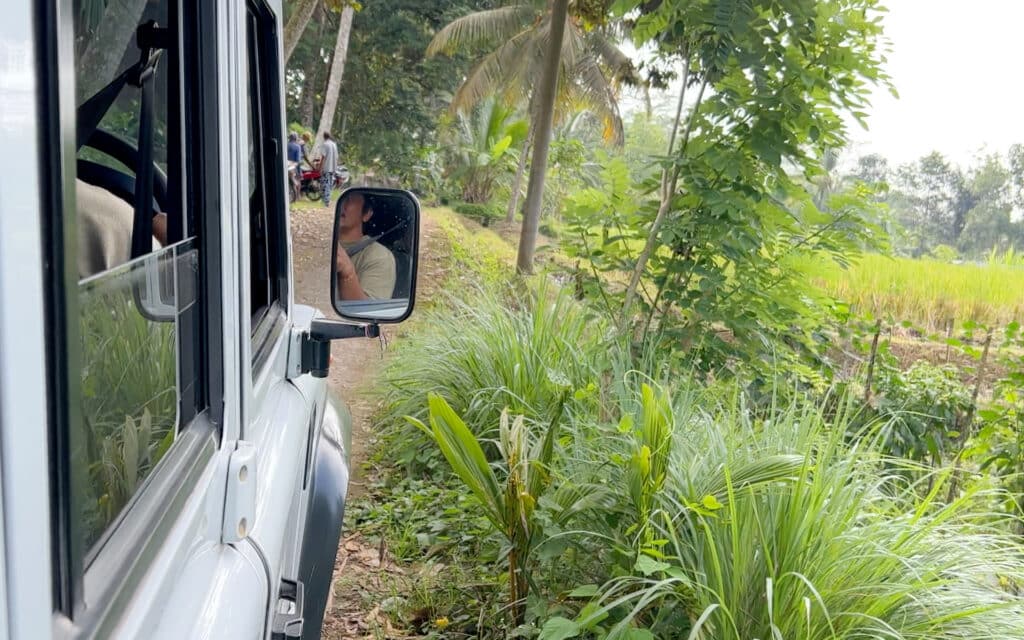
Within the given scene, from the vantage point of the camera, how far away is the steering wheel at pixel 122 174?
1212mm

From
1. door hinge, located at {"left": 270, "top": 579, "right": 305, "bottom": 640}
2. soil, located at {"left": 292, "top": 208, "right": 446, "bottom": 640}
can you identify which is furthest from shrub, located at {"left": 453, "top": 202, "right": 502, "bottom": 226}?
door hinge, located at {"left": 270, "top": 579, "right": 305, "bottom": 640}

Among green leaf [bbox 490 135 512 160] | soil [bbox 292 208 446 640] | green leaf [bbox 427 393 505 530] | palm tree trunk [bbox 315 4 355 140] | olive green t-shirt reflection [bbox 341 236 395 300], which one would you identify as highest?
palm tree trunk [bbox 315 4 355 140]

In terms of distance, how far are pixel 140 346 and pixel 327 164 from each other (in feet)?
53.1

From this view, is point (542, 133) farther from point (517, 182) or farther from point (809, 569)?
point (517, 182)

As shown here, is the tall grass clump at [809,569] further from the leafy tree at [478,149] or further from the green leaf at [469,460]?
the leafy tree at [478,149]

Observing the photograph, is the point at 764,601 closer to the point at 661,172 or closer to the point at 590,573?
the point at 590,573

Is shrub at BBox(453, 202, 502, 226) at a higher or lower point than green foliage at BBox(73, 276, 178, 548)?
lower

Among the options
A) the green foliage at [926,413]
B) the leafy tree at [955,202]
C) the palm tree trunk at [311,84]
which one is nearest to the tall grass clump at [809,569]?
the green foliage at [926,413]

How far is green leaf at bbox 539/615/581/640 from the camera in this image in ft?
8.13

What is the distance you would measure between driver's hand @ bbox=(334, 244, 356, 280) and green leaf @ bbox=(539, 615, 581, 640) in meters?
1.29

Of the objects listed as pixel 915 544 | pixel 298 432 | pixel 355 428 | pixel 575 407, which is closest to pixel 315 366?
pixel 298 432

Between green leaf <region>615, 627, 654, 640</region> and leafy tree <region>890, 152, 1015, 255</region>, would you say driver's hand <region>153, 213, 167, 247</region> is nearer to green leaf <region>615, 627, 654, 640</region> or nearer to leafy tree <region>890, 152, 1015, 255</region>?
Answer: green leaf <region>615, 627, 654, 640</region>

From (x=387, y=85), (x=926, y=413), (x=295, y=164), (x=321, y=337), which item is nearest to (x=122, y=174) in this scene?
(x=321, y=337)

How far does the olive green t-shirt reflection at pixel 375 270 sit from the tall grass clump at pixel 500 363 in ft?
7.56
